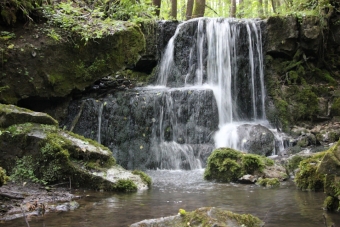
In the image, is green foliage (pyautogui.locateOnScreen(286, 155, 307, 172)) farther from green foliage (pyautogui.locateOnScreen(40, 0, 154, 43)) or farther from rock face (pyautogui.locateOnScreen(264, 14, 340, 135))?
green foliage (pyautogui.locateOnScreen(40, 0, 154, 43))

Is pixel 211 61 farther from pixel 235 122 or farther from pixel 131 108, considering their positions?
pixel 131 108

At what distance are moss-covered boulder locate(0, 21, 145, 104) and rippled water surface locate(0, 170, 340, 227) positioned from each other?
16.2 feet

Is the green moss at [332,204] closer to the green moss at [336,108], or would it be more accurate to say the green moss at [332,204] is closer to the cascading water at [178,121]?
the cascading water at [178,121]

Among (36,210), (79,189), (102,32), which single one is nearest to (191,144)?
(102,32)

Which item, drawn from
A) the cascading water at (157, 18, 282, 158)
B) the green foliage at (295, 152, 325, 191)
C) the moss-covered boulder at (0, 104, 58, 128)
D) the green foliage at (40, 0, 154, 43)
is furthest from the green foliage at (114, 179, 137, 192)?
the cascading water at (157, 18, 282, 158)

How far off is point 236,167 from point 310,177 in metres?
1.77

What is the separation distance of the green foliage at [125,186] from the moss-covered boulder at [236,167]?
6.65 ft

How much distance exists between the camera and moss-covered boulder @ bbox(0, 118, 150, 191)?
6.60 m

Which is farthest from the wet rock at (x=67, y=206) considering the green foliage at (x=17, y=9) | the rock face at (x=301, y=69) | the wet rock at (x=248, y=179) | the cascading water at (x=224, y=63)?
the rock face at (x=301, y=69)

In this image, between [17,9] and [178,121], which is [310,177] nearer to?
[178,121]

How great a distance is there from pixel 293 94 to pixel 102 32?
24.7ft

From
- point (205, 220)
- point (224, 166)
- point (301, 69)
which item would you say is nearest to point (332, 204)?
point (205, 220)

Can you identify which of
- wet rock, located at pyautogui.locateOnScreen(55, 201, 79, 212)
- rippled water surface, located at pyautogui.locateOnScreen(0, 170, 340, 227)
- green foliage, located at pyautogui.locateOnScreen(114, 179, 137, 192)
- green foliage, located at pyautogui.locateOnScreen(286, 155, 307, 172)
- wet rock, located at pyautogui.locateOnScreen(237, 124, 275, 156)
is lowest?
rippled water surface, located at pyautogui.locateOnScreen(0, 170, 340, 227)

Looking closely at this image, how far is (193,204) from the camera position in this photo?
17.5 ft
